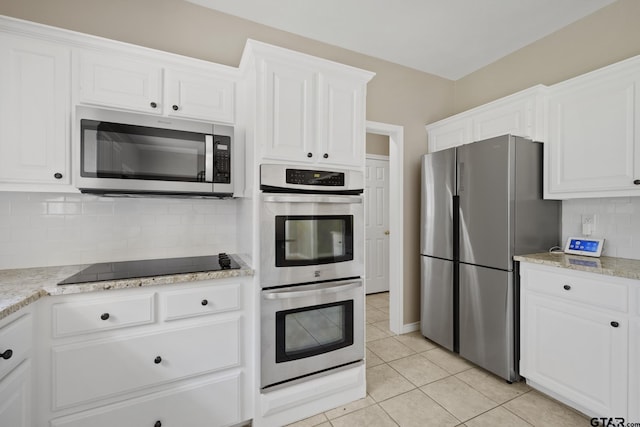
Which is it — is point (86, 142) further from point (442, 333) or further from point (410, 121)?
point (442, 333)

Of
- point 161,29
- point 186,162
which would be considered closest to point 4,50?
point 161,29

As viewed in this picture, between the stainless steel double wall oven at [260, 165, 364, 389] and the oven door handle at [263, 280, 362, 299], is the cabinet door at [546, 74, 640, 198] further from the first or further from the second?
the oven door handle at [263, 280, 362, 299]

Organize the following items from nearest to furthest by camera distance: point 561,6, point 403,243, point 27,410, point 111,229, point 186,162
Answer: point 27,410
point 186,162
point 111,229
point 561,6
point 403,243

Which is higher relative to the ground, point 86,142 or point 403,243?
point 86,142

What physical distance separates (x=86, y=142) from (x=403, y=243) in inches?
110

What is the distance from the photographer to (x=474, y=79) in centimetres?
321

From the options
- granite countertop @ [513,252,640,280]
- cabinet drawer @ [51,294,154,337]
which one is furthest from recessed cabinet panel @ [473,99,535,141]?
cabinet drawer @ [51,294,154,337]

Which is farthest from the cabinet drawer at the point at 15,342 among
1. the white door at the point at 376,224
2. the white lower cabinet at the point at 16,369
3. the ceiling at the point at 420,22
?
the white door at the point at 376,224

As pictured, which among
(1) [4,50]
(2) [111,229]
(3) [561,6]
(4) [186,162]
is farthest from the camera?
(3) [561,6]

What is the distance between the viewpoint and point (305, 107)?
1839mm

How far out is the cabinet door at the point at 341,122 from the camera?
1.89 meters

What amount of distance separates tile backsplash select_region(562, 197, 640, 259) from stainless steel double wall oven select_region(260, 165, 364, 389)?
6.07ft

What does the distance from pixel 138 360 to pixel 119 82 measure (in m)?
1.64

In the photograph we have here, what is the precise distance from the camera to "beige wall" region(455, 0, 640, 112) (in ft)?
6.90
